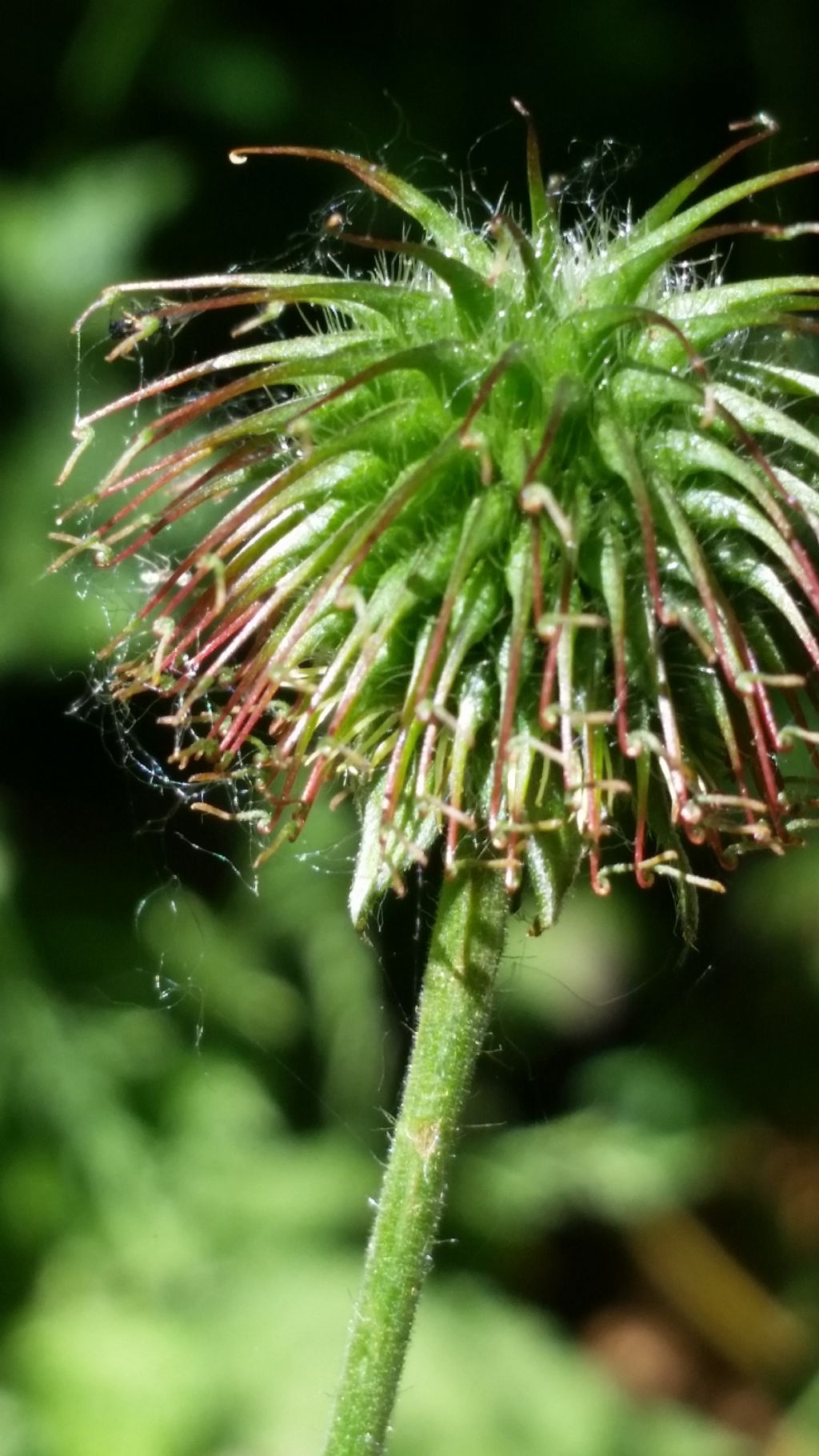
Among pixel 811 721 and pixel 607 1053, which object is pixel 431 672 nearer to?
pixel 811 721

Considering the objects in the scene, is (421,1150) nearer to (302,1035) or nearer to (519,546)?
(519,546)

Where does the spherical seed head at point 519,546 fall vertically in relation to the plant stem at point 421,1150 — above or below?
above

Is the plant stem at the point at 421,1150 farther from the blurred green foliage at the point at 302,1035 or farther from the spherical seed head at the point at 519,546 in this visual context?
the blurred green foliage at the point at 302,1035

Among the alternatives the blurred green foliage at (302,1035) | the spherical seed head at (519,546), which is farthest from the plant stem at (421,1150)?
the blurred green foliage at (302,1035)

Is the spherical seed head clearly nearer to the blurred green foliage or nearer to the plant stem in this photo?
the plant stem

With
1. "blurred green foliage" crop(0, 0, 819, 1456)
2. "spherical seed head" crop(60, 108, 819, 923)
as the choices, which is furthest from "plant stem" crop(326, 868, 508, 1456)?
"blurred green foliage" crop(0, 0, 819, 1456)
